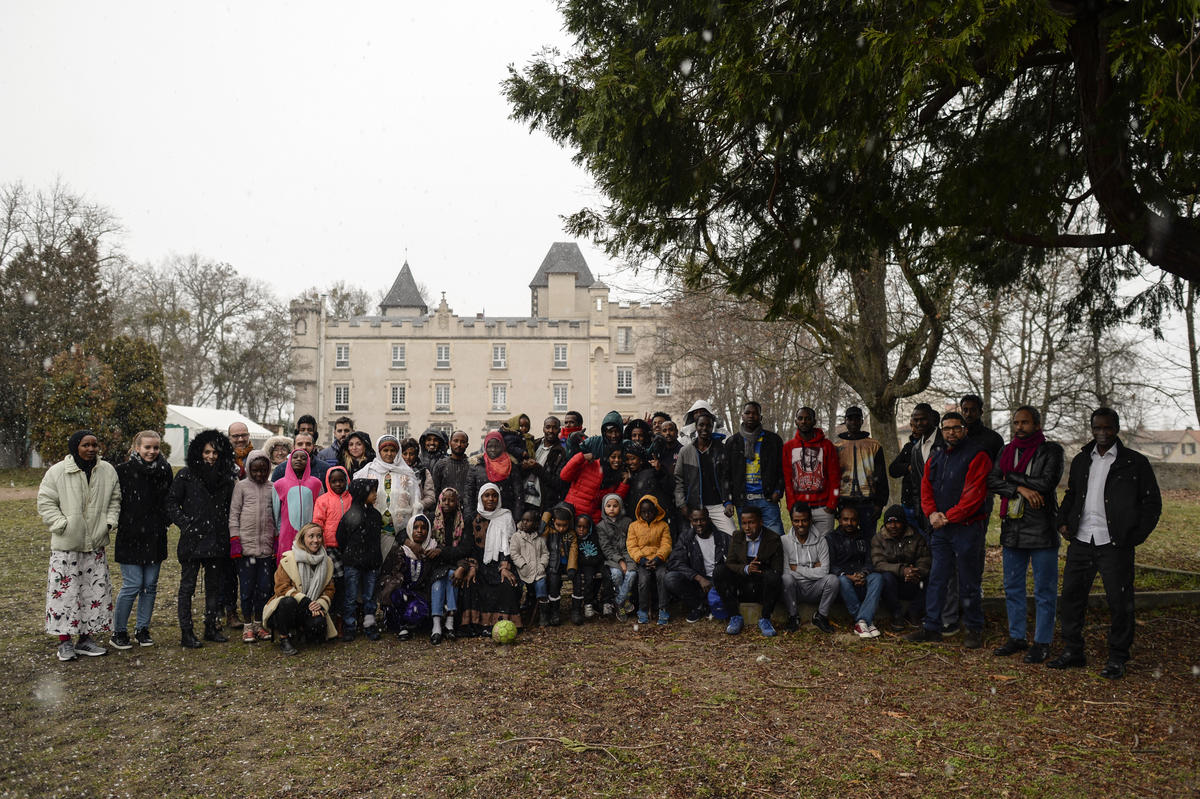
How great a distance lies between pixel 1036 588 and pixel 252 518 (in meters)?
6.37

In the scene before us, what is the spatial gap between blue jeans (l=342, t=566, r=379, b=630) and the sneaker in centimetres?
191

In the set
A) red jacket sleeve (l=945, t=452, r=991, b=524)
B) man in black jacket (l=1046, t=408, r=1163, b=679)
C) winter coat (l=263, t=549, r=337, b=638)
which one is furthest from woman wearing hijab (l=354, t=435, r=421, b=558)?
man in black jacket (l=1046, t=408, r=1163, b=679)

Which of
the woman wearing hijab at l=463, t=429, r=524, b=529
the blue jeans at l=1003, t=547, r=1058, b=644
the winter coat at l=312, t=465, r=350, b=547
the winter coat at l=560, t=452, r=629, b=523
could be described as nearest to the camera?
the blue jeans at l=1003, t=547, r=1058, b=644

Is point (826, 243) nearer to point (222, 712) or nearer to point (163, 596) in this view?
point (222, 712)

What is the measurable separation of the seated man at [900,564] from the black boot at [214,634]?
5698 millimetres

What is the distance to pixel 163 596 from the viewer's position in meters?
9.16

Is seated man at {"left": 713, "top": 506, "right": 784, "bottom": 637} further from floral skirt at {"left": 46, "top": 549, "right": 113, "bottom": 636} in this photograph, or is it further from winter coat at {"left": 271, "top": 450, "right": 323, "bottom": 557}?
floral skirt at {"left": 46, "top": 549, "right": 113, "bottom": 636}

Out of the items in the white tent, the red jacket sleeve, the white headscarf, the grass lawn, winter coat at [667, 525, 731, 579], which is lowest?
the grass lawn

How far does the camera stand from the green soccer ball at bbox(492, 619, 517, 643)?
22.2 feet

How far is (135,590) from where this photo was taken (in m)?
6.79

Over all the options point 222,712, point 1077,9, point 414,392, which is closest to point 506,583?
point 222,712

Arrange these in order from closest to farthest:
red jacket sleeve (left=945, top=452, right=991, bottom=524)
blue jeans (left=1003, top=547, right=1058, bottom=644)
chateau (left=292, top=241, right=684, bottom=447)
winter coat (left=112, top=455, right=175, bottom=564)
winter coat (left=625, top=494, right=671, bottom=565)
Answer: blue jeans (left=1003, top=547, right=1058, bottom=644) < red jacket sleeve (left=945, top=452, right=991, bottom=524) < winter coat (left=112, top=455, right=175, bottom=564) < winter coat (left=625, top=494, right=671, bottom=565) < chateau (left=292, top=241, right=684, bottom=447)

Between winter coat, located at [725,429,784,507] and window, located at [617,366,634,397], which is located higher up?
window, located at [617,366,634,397]

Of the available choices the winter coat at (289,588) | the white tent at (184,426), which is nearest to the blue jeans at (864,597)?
the winter coat at (289,588)
